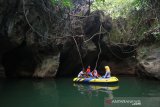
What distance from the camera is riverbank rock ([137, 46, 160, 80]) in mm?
14711

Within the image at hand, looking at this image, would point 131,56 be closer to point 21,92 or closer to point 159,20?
point 159,20

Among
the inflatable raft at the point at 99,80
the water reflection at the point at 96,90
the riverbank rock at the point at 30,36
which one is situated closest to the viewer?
the water reflection at the point at 96,90

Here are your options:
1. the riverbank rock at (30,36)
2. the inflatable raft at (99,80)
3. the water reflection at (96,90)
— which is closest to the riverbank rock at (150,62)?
the inflatable raft at (99,80)

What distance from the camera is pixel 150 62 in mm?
15031

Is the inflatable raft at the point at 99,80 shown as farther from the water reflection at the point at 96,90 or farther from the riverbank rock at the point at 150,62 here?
the riverbank rock at the point at 150,62

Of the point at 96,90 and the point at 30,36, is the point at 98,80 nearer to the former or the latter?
the point at 96,90

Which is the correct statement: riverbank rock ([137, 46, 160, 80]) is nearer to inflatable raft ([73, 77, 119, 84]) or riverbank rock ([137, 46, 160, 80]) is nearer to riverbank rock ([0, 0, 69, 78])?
inflatable raft ([73, 77, 119, 84])

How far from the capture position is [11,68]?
18.3 meters

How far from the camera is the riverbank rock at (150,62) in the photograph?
48.3 ft

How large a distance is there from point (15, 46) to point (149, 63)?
7.64 meters

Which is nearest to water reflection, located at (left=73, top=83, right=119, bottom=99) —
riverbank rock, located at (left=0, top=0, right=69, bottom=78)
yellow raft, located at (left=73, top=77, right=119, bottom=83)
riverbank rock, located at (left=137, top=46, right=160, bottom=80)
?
yellow raft, located at (left=73, top=77, right=119, bottom=83)

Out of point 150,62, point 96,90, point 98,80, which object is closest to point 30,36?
point 98,80

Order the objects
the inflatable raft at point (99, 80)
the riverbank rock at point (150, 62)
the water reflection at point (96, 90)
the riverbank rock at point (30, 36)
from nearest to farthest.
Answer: the water reflection at point (96, 90), the riverbank rock at point (30, 36), the inflatable raft at point (99, 80), the riverbank rock at point (150, 62)

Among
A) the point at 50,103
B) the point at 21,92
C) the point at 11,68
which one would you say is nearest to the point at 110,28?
the point at 11,68
